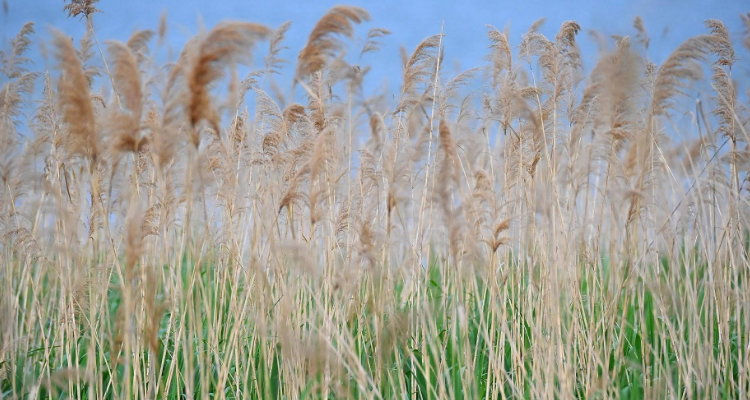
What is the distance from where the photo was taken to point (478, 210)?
3.26 metres

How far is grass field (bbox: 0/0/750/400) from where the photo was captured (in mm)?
2416

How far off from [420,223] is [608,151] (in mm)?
945

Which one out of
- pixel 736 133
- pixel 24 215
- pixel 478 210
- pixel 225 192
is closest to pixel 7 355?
pixel 24 215

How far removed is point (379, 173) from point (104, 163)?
1.44 metres

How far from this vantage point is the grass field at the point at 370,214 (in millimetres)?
2416

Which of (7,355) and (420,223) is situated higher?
(420,223)

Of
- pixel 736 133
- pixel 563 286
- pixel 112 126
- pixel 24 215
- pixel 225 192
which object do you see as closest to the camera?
pixel 112 126

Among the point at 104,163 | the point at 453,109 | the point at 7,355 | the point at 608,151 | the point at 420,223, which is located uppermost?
the point at 453,109

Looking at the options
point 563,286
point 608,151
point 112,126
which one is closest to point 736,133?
point 608,151

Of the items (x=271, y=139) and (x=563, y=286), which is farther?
(x=271, y=139)

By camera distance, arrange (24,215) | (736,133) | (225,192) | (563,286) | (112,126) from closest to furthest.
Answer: (112,126), (563,286), (736,133), (225,192), (24,215)

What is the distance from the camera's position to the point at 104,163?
3289 mm

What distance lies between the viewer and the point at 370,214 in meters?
2.90

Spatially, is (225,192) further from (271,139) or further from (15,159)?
(15,159)
